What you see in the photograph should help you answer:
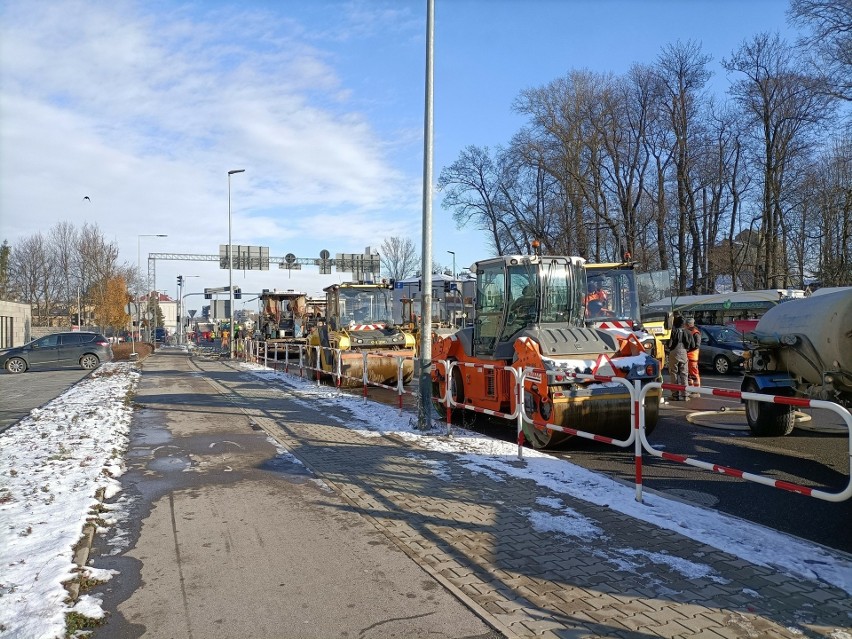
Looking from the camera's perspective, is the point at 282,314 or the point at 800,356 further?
the point at 282,314

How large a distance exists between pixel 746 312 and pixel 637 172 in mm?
12391

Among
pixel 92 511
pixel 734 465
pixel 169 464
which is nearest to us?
pixel 92 511

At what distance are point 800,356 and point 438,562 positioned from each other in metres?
5.96

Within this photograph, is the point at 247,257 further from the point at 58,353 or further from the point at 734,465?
the point at 734,465

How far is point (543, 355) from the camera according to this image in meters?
8.36

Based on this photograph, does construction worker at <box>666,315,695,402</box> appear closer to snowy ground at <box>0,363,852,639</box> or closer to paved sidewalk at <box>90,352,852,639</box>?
snowy ground at <box>0,363,852,639</box>

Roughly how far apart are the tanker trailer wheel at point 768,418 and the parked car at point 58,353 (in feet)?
78.6

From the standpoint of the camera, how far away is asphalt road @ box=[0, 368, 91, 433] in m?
12.4

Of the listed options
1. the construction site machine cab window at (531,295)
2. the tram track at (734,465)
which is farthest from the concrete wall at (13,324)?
the construction site machine cab window at (531,295)

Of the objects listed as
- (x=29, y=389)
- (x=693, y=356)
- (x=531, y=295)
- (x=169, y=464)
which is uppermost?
(x=531, y=295)

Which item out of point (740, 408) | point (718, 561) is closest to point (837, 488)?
point (718, 561)

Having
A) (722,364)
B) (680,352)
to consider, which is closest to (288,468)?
(680,352)

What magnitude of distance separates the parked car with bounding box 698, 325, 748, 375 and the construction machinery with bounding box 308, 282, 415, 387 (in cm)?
943

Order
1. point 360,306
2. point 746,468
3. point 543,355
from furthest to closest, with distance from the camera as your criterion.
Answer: point 360,306 → point 543,355 → point 746,468
